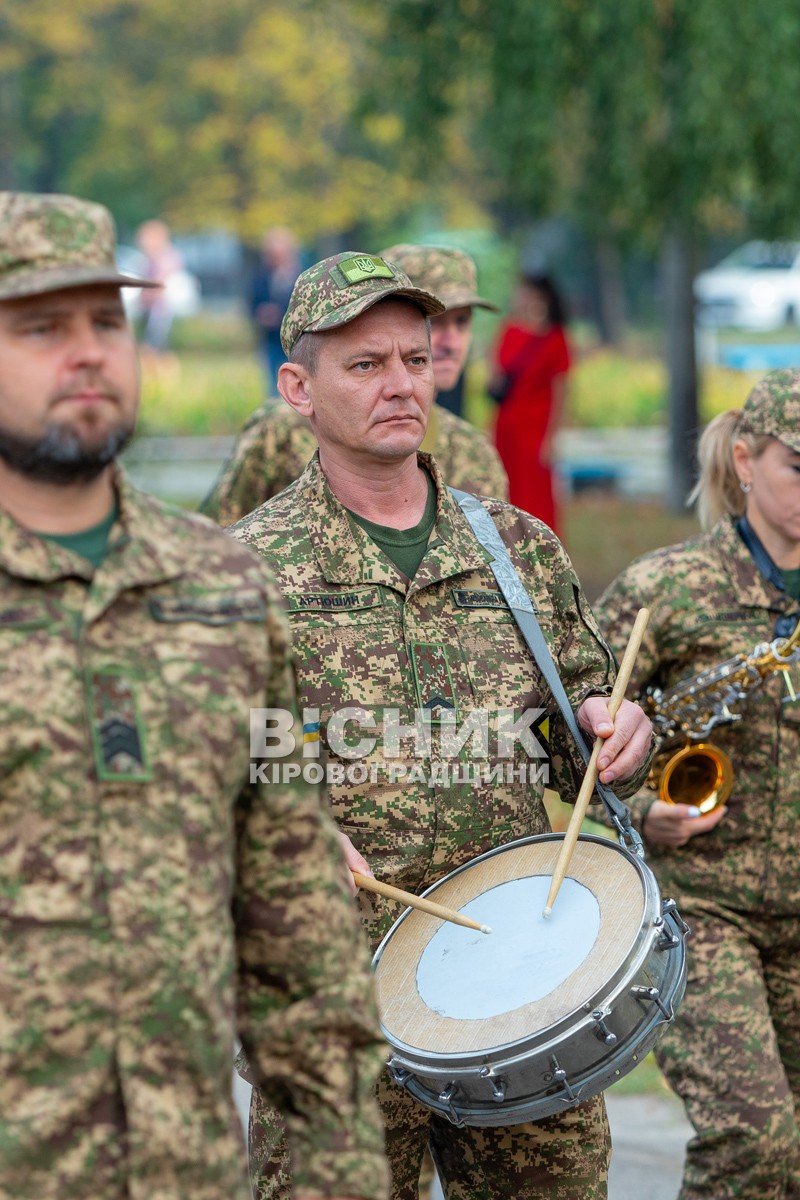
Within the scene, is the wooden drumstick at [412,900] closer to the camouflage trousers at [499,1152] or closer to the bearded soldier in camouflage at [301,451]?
the camouflage trousers at [499,1152]

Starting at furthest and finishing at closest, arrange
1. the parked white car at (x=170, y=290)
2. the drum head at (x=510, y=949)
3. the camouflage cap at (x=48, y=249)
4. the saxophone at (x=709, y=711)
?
the parked white car at (x=170, y=290), the saxophone at (x=709, y=711), the drum head at (x=510, y=949), the camouflage cap at (x=48, y=249)

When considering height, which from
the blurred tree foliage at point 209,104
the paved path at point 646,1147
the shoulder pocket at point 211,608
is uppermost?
the blurred tree foliage at point 209,104

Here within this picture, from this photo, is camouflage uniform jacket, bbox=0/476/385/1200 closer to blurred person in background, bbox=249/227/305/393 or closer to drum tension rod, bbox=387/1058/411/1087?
drum tension rod, bbox=387/1058/411/1087

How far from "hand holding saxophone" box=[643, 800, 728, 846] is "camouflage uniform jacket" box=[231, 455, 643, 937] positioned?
1.90ft

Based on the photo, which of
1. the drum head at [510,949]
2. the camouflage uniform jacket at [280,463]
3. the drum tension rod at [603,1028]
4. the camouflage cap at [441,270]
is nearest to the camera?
the drum tension rod at [603,1028]

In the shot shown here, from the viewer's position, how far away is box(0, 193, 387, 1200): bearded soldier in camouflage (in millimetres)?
2400

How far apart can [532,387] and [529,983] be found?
30.2ft

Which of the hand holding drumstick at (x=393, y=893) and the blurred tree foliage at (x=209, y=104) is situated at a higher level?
the blurred tree foliage at (x=209, y=104)

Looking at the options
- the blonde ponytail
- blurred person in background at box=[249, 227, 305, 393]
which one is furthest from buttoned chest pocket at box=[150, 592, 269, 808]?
blurred person in background at box=[249, 227, 305, 393]

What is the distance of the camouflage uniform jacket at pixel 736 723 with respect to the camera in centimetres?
454

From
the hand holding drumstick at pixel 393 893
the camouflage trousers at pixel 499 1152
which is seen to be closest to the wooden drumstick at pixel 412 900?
the hand holding drumstick at pixel 393 893

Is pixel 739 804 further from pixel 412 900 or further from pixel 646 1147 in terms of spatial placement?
pixel 646 1147

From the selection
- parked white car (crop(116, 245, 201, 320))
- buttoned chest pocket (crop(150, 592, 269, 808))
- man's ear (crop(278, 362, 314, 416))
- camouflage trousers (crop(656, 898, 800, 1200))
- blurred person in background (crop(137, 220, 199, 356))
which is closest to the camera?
buttoned chest pocket (crop(150, 592, 269, 808))

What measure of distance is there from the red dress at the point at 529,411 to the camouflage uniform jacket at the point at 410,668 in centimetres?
834
